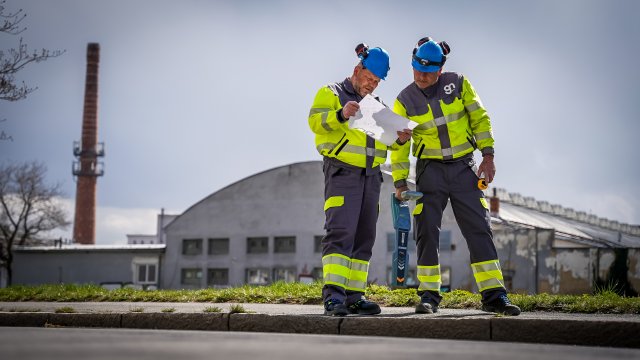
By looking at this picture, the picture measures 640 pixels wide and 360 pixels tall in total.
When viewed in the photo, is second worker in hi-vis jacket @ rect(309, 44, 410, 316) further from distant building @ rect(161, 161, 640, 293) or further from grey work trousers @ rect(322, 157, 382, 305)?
distant building @ rect(161, 161, 640, 293)

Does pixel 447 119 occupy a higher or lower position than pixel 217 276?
higher

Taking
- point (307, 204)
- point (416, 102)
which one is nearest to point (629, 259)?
point (307, 204)

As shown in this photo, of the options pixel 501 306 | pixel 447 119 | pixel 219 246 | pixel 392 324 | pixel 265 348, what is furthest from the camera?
pixel 219 246

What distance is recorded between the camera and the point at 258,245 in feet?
152

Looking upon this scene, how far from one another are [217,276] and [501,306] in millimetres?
41686

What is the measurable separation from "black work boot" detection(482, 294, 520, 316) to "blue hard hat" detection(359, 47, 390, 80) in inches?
82.6

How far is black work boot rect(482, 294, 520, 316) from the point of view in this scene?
241 inches

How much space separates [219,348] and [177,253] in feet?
146

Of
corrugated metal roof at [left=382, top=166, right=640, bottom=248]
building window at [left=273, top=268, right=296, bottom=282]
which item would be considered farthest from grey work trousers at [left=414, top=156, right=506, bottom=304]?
building window at [left=273, top=268, right=296, bottom=282]

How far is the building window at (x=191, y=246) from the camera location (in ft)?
157

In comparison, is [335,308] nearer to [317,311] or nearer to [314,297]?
[317,311]

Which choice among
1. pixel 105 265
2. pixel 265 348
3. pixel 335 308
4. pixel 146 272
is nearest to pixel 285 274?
pixel 146 272

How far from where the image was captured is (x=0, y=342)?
4586mm

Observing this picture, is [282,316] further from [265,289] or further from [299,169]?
[299,169]
